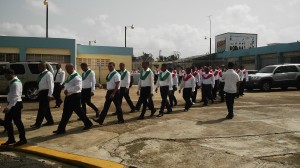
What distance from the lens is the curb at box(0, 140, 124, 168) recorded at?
5840mm

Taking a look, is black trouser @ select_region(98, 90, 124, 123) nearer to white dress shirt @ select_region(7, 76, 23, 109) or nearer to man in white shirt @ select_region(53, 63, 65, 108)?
white dress shirt @ select_region(7, 76, 23, 109)

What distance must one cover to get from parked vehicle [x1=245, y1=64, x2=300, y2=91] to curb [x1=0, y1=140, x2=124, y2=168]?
664 inches

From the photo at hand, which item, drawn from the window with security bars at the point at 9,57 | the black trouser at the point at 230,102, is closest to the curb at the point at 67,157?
the black trouser at the point at 230,102

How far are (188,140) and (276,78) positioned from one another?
16.0 m

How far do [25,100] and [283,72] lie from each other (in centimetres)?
1545

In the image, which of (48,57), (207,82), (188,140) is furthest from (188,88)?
(48,57)

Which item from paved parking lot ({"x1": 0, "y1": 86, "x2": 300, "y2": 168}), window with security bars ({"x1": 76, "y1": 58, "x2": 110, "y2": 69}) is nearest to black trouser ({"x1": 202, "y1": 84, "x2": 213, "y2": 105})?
paved parking lot ({"x1": 0, "y1": 86, "x2": 300, "y2": 168})

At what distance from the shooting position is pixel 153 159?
6.10 meters

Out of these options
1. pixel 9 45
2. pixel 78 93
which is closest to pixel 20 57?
pixel 9 45

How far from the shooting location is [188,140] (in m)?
7.30

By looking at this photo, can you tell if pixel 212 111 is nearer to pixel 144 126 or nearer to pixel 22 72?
pixel 144 126

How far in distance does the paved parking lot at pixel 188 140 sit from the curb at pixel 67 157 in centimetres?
23

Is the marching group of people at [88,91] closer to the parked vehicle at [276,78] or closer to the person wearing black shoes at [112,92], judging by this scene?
the person wearing black shoes at [112,92]

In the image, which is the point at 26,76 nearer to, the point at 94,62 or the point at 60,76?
the point at 60,76
